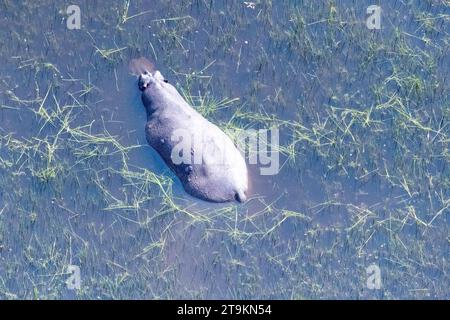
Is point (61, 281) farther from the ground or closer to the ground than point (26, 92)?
closer to the ground

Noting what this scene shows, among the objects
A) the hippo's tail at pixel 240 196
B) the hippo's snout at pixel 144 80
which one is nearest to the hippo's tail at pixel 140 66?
the hippo's snout at pixel 144 80

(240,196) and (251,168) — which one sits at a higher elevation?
(251,168)

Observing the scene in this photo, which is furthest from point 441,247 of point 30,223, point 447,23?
point 30,223

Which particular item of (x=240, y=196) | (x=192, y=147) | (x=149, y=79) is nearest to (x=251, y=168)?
(x=240, y=196)

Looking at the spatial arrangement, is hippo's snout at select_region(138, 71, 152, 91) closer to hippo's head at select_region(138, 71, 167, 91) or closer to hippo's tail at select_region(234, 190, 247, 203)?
hippo's head at select_region(138, 71, 167, 91)

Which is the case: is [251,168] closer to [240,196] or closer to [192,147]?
[240,196]

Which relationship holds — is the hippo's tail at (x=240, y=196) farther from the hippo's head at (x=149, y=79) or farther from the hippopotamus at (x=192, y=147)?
the hippo's head at (x=149, y=79)

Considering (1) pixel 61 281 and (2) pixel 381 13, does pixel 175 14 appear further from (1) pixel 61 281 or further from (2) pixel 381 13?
(1) pixel 61 281
